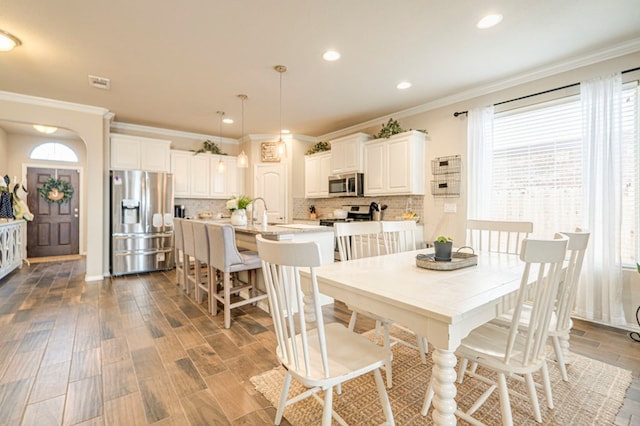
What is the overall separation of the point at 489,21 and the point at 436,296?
2323mm

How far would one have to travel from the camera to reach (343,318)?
9.83 ft

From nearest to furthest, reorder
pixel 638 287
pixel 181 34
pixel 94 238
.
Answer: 1. pixel 181 34
2. pixel 638 287
3. pixel 94 238

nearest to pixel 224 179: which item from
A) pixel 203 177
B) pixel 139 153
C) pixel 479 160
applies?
pixel 203 177

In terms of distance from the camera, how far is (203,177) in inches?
233

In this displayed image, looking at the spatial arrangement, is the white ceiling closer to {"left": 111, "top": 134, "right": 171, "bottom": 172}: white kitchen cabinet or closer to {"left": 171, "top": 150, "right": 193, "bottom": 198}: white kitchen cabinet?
{"left": 111, "top": 134, "right": 171, "bottom": 172}: white kitchen cabinet

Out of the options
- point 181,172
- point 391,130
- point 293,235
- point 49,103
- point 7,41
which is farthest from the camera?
point 181,172

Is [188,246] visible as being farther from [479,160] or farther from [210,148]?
[479,160]

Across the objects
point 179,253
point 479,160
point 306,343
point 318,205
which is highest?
point 479,160

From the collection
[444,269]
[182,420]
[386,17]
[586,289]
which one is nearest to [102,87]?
[386,17]

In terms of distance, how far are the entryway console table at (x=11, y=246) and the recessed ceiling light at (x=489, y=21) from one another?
6.50m

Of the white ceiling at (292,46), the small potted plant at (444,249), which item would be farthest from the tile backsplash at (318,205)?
the small potted plant at (444,249)

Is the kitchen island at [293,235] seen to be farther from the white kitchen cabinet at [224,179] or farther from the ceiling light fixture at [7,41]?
the white kitchen cabinet at [224,179]

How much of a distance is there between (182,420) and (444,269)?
1.66 metres

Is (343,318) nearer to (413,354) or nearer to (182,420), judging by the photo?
(413,354)
